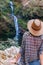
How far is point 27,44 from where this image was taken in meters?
2.48

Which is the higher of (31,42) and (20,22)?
(31,42)

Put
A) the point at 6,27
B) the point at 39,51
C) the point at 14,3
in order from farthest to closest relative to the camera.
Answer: the point at 14,3
the point at 6,27
the point at 39,51

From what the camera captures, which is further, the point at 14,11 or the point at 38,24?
the point at 14,11

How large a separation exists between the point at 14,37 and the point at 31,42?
16.7 feet

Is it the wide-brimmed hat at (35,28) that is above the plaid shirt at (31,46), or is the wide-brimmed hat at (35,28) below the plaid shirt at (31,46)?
above

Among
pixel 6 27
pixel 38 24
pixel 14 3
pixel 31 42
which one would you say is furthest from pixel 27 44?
pixel 14 3

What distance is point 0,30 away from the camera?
24.7 ft

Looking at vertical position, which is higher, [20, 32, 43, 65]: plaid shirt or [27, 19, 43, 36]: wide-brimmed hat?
[27, 19, 43, 36]: wide-brimmed hat

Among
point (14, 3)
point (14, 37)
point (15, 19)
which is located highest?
point (14, 3)

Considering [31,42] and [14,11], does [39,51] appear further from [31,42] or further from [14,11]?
[14,11]

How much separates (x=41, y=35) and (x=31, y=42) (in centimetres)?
13

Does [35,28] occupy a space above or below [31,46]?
above

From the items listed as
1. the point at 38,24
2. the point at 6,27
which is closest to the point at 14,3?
the point at 6,27

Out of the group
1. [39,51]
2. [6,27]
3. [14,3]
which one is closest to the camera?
[39,51]
